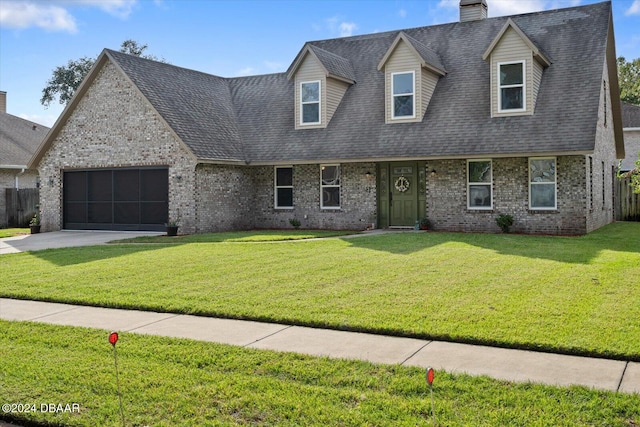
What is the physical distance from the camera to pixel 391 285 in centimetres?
966

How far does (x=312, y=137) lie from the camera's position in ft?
72.3

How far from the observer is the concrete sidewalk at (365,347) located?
5.45m

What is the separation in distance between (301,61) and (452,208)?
741cm

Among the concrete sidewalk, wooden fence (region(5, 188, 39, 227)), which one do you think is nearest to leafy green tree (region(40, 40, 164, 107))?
wooden fence (region(5, 188, 39, 227))

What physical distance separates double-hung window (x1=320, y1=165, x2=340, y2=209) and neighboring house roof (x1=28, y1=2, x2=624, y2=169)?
866 mm

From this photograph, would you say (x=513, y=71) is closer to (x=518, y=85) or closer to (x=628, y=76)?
(x=518, y=85)

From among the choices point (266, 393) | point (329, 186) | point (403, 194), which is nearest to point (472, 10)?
point (403, 194)

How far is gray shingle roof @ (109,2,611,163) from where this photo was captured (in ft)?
60.3

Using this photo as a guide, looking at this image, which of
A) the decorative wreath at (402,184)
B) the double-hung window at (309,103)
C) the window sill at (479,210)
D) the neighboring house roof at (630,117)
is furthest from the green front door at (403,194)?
the neighboring house roof at (630,117)

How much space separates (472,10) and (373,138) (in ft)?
21.8

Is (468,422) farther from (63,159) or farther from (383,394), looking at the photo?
(63,159)

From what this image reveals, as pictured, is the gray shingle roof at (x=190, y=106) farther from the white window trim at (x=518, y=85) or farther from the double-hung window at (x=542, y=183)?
the double-hung window at (x=542, y=183)

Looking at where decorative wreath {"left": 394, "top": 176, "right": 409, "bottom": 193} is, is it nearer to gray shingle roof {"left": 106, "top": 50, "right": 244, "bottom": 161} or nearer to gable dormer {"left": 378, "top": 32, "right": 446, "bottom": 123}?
gable dormer {"left": 378, "top": 32, "right": 446, "bottom": 123}

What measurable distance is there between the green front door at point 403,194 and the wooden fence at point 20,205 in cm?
1722
